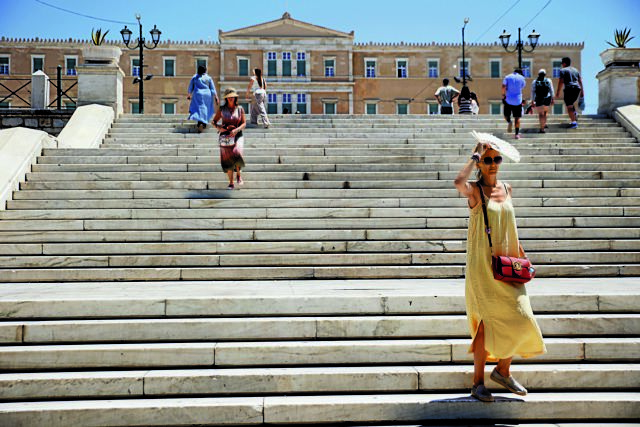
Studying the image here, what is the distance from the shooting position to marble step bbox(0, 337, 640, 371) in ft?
15.3

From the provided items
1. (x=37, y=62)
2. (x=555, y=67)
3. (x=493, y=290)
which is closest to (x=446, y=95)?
(x=493, y=290)

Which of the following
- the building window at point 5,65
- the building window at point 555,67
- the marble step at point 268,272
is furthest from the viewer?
the building window at point 555,67

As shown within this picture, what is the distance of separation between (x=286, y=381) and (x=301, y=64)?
159 feet

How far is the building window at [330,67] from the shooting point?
50.7 meters

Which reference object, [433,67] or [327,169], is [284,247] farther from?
[433,67]

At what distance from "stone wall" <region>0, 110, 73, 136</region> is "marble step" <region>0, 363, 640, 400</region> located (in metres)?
11.4

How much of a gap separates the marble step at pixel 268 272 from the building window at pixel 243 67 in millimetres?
45081

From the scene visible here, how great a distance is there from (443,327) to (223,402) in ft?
6.40

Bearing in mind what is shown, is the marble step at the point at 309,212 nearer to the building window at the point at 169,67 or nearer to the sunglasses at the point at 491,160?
the sunglasses at the point at 491,160

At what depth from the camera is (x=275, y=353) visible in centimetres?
474

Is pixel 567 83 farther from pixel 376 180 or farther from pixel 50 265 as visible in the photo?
pixel 50 265

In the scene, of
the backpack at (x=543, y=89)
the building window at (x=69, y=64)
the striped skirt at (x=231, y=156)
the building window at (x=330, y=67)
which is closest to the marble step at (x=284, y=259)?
the striped skirt at (x=231, y=156)

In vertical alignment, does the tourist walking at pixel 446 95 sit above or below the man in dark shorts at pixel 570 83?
above

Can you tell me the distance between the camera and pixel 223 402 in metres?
4.29
